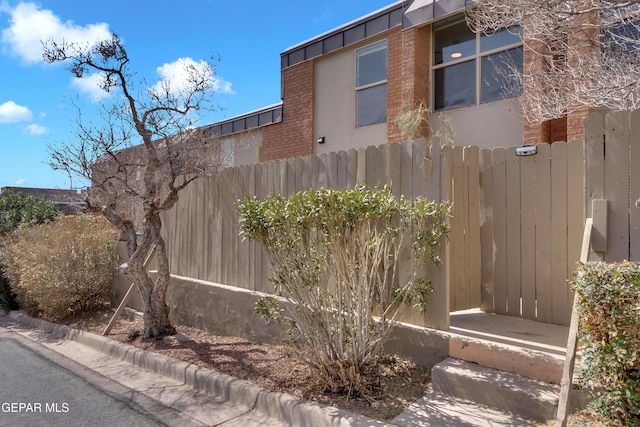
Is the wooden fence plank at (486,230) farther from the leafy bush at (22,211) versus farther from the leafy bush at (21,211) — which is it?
the leafy bush at (22,211)

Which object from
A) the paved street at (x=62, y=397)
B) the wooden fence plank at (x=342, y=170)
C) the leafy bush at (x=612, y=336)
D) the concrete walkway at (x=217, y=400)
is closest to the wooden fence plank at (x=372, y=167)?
the wooden fence plank at (x=342, y=170)

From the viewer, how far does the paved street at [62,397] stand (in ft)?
12.4

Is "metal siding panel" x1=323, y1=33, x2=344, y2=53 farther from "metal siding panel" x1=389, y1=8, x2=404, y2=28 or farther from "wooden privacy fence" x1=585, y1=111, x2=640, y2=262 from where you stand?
"wooden privacy fence" x1=585, y1=111, x2=640, y2=262

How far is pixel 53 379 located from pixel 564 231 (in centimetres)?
597

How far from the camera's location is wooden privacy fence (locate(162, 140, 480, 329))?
412cm

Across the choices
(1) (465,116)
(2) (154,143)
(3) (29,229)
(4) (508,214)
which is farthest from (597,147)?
(3) (29,229)

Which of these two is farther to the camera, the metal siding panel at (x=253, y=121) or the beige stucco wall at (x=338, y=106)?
the metal siding panel at (x=253, y=121)

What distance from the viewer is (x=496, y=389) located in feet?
10.7

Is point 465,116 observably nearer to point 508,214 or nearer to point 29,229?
point 508,214

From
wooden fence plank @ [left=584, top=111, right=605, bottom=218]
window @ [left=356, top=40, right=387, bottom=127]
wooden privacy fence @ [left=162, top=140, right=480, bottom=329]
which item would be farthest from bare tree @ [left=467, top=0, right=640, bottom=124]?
window @ [left=356, top=40, right=387, bottom=127]

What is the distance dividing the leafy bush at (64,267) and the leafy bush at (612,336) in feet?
25.6

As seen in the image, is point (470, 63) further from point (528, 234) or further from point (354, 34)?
point (528, 234)

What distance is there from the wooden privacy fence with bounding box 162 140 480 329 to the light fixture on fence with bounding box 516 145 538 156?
512mm

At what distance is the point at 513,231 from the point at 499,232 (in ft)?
0.57
